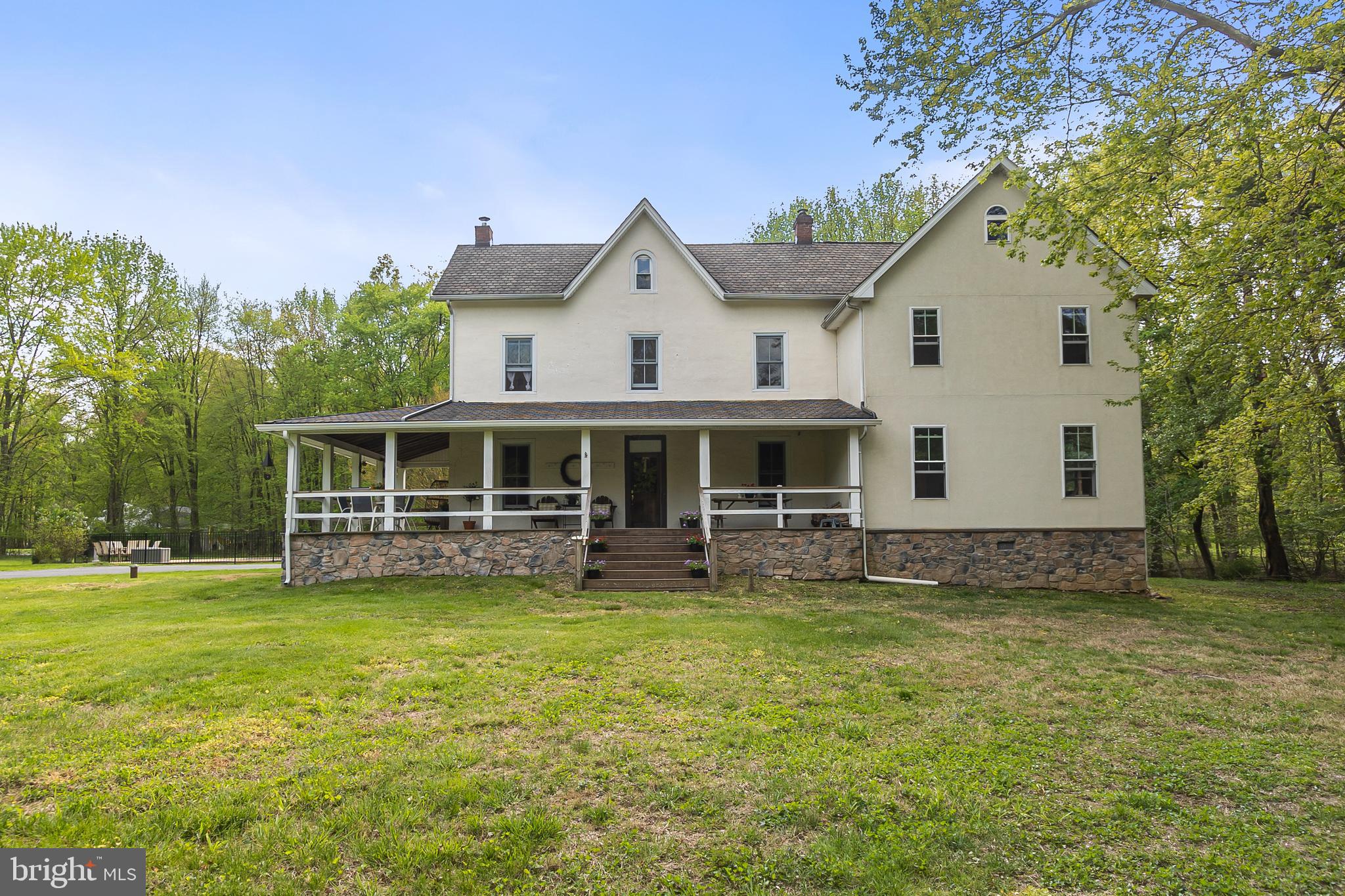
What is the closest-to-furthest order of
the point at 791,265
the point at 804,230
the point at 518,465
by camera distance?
1. the point at 518,465
2. the point at 791,265
3. the point at 804,230

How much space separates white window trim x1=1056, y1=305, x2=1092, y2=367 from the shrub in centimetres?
3138

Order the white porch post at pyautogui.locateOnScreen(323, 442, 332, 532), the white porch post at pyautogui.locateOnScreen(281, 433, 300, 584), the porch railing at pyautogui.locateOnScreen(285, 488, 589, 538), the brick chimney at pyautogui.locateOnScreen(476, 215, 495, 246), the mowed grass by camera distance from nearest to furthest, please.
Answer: the mowed grass, the porch railing at pyautogui.locateOnScreen(285, 488, 589, 538), the white porch post at pyautogui.locateOnScreen(281, 433, 300, 584), the white porch post at pyautogui.locateOnScreen(323, 442, 332, 532), the brick chimney at pyautogui.locateOnScreen(476, 215, 495, 246)

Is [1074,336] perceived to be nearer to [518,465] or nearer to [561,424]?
[561,424]

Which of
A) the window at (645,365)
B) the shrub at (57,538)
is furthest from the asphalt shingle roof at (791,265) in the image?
the shrub at (57,538)

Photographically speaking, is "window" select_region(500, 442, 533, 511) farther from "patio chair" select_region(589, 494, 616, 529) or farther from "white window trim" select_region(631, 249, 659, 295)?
"white window trim" select_region(631, 249, 659, 295)

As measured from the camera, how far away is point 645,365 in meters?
18.8

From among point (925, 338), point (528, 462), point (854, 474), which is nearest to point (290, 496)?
point (528, 462)

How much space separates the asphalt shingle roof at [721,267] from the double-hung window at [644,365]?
229cm

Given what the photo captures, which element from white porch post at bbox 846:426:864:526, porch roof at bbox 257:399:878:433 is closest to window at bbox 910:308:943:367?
porch roof at bbox 257:399:878:433

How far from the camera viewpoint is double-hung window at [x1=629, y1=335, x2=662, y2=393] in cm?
1883

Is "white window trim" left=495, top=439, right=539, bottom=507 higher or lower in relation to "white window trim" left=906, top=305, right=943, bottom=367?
lower

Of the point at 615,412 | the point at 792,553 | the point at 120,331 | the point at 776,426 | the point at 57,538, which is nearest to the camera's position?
the point at 792,553

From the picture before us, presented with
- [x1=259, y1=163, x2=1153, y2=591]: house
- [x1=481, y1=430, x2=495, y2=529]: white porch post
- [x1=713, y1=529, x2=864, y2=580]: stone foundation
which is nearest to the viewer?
[x1=713, y1=529, x2=864, y2=580]: stone foundation

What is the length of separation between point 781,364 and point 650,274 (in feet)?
13.2
